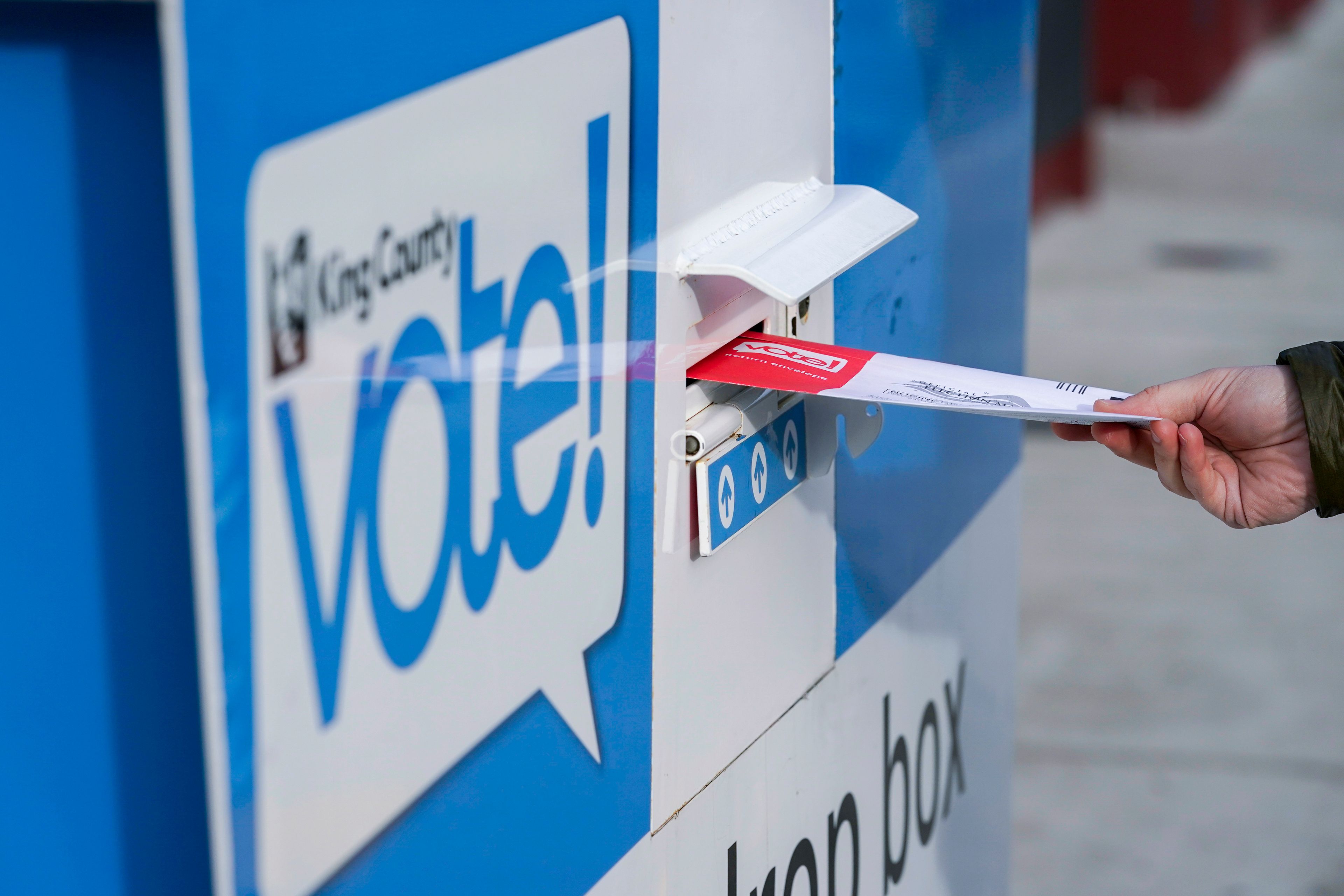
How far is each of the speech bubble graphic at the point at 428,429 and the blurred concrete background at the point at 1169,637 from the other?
8.76ft

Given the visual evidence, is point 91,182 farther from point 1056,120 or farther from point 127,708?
point 1056,120

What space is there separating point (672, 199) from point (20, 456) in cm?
53

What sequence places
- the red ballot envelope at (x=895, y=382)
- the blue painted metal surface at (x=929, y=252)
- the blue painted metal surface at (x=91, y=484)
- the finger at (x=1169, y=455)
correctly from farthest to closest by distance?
the blue painted metal surface at (x=929, y=252) < the finger at (x=1169, y=455) < the red ballot envelope at (x=895, y=382) < the blue painted metal surface at (x=91, y=484)

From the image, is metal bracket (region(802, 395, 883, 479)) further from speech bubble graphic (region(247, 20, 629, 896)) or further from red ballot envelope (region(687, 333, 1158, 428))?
speech bubble graphic (region(247, 20, 629, 896))

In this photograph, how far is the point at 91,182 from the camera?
648 millimetres

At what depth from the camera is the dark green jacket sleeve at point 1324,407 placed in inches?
53.6

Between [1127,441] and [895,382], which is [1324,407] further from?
[895,382]

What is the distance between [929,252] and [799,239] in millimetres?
526

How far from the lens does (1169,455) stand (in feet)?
4.40

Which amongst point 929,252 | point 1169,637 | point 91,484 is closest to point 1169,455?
point 929,252

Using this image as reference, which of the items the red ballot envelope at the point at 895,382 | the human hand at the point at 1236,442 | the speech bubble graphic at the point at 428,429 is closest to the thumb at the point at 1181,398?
the human hand at the point at 1236,442

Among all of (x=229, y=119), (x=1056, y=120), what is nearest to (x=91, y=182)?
(x=229, y=119)

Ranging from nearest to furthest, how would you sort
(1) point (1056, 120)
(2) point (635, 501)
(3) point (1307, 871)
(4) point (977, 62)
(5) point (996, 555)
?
(2) point (635, 501), (4) point (977, 62), (5) point (996, 555), (3) point (1307, 871), (1) point (1056, 120)

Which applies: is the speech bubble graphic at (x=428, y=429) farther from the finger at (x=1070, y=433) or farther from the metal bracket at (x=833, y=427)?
the finger at (x=1070, y=433)
